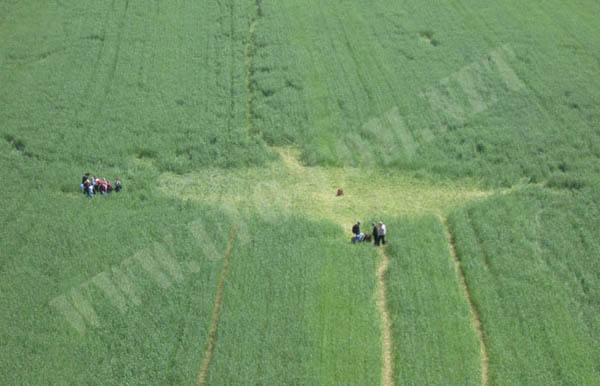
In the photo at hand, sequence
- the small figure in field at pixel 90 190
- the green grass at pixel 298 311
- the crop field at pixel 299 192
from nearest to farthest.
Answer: the green grass at pixel 298 311, the crop field at pixel 299 192, the small figure in field at pixel 90 190

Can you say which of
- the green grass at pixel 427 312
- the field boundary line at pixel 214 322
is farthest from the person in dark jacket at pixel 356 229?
the field boundary line at pixel 214 322

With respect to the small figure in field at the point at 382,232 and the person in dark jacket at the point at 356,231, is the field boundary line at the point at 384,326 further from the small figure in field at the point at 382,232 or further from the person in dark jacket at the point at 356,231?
the person in dark jacket at the point at 356,231

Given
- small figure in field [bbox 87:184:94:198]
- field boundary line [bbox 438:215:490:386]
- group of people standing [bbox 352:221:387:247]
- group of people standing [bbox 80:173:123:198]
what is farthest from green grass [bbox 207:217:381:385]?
small figure in field [bbox 87:184:94:198]

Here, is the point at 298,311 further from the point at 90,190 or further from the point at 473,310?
the point at 90,190

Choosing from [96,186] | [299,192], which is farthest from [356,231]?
[96,186]

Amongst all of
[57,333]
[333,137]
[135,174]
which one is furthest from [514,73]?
[57,333]
